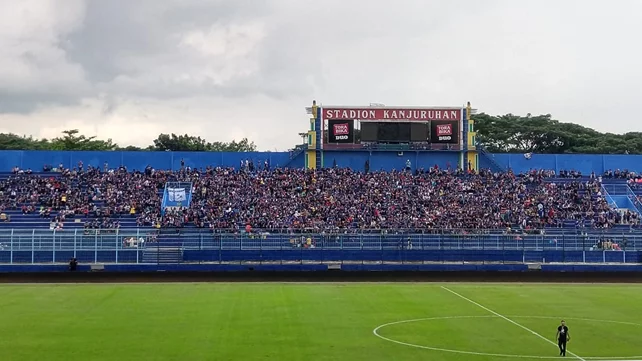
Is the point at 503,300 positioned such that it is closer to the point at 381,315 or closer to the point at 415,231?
the point at 381,315

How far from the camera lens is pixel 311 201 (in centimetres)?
7131

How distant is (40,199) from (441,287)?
4016cm

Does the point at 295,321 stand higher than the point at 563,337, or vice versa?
the point at 563,337

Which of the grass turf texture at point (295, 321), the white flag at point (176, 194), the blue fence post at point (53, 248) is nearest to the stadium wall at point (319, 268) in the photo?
the blue fence post at point (53, 248)

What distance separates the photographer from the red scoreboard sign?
7938 cm

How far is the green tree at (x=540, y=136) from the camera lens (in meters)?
115

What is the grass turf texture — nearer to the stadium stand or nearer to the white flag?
the stadium stand

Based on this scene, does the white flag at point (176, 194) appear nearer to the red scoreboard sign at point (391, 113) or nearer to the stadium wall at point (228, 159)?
the stadium wall at point (228, 159)

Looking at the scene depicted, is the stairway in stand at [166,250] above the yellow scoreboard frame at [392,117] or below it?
below

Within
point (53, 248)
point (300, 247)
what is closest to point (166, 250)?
point (53, 248)

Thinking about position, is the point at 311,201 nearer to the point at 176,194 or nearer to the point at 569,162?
the point at 176,194

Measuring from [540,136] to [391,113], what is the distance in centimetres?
4524

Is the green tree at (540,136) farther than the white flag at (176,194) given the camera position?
Yes

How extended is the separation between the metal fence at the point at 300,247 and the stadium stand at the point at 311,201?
3.79m
